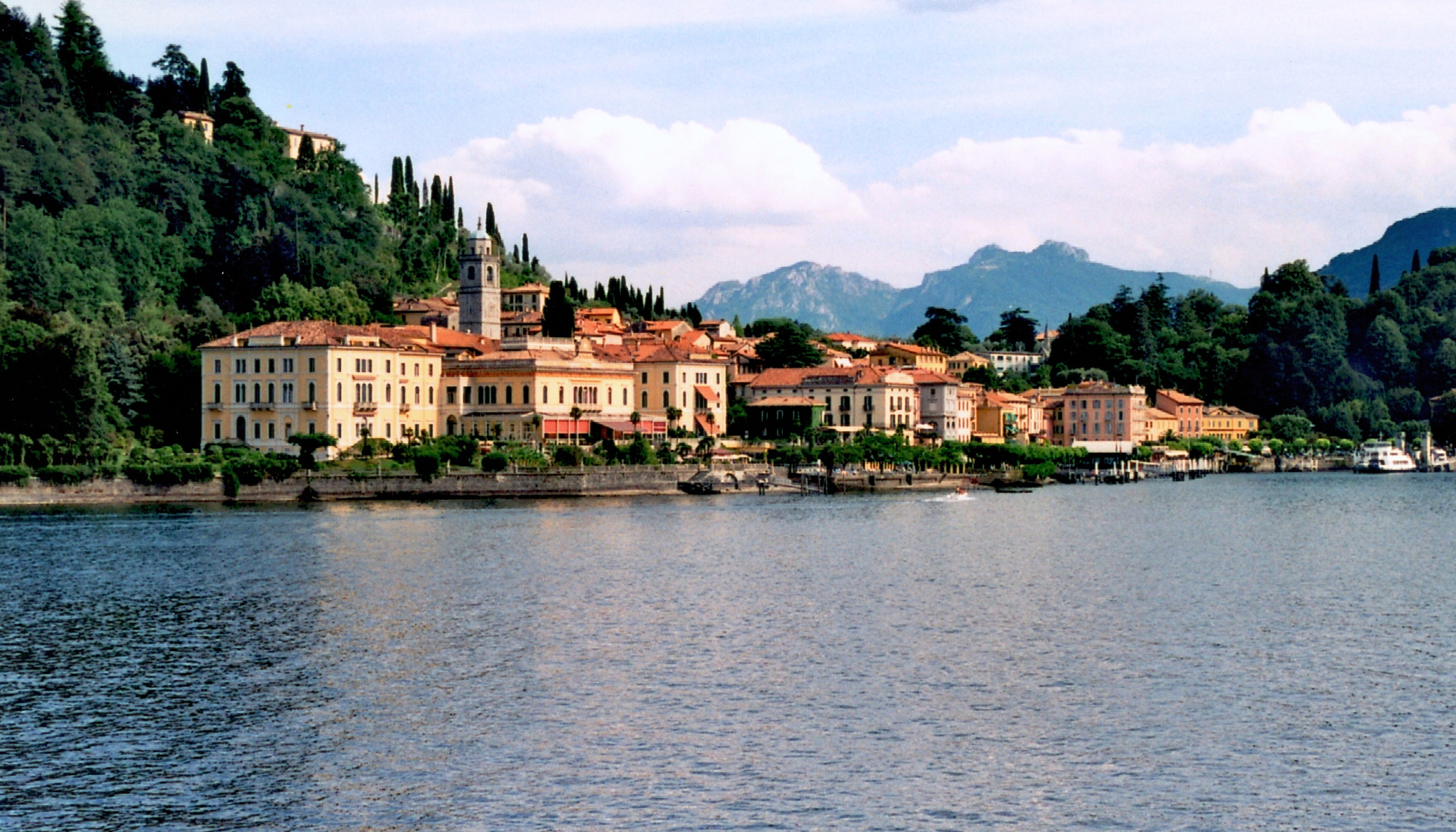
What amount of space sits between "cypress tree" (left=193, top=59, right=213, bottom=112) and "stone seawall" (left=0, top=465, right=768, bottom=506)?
252ft

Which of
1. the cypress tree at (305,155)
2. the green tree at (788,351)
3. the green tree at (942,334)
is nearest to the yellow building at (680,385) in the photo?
the green tree at (788,351)

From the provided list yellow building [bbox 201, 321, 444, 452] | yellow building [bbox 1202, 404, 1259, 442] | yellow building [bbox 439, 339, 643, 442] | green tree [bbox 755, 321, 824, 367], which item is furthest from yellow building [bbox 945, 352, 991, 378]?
yellow building [bbox 201, 321, 444, 452]

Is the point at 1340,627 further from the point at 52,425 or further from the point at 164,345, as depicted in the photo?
the point at 164,345

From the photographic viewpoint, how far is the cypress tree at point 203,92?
156m

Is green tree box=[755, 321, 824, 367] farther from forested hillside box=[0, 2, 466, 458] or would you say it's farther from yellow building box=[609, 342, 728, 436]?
forested hillside box=[0, 2, 466, 458]

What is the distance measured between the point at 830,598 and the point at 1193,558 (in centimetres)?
1979

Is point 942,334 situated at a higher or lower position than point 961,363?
higher

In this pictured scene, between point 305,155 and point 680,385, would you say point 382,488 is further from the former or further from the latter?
point 305,155

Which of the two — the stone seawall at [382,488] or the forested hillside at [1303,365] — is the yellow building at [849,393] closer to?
the stone seawall at [382,488]

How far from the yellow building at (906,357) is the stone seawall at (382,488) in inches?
2439

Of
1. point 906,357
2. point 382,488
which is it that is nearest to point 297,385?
point 382,488

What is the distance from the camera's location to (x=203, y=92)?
15738 centimetres

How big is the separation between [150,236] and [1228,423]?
365 feet

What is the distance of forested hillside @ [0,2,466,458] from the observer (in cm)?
9719
